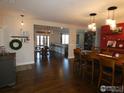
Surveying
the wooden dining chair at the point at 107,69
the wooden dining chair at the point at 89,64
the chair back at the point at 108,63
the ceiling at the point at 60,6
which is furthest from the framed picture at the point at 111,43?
the chair back at the point at 108,63

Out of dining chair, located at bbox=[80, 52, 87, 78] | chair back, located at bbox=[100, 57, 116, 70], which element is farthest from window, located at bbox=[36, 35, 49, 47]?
chair back, located at bbox=[100, 57, 116, 70]

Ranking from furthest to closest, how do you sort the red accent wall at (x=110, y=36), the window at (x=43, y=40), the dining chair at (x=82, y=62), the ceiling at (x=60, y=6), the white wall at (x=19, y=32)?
the window at (x=43, y=40), the red accent wall at (x=110, y=36), the white wall at (x=19, y=32), the dining chair at (x=82, y=62), the ceiling at (x=60, y=6)

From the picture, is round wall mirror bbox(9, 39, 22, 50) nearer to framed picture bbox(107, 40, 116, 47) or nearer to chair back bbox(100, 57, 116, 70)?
chair back bbox(100, 57, 116, 70)

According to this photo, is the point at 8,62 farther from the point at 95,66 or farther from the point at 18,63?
the point at 95,66

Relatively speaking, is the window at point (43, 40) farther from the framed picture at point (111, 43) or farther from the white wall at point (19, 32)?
the framed picture at point (111, 43)

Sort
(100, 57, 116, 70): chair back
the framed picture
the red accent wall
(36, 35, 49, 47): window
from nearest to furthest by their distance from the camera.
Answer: (100, 57, 116, 70): chair back, the red accent wall, the framed picture, (36, 35, 49, 47): window

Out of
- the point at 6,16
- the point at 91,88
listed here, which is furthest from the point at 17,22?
the point at 91,88

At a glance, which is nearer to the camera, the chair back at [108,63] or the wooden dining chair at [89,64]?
the chair back at [108,63]

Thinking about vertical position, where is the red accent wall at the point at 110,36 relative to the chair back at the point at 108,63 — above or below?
above

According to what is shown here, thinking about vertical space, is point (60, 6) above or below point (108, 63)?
above

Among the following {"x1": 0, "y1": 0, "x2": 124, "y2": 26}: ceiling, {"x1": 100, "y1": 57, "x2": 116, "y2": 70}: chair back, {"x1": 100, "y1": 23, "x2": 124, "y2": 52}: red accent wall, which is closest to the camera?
{"x1": 100, "y1": 57, "x2": 116, "y2": 70}: chair back

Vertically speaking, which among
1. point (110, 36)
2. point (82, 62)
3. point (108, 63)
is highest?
point (110, 36)

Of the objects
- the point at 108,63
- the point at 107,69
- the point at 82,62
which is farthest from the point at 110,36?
the point at 108,63

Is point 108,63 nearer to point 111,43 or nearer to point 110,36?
point 111,43
